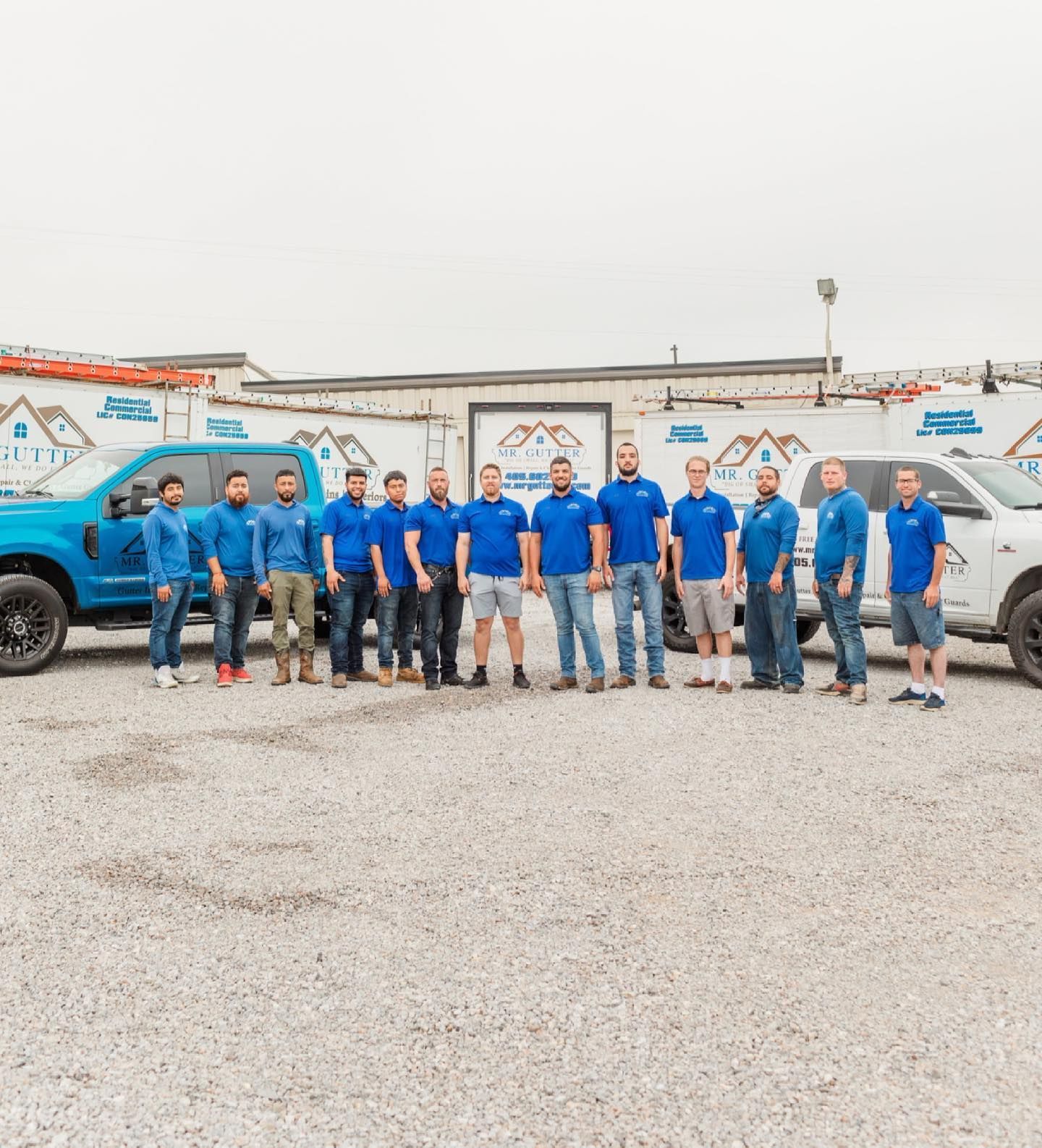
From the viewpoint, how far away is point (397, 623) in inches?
404

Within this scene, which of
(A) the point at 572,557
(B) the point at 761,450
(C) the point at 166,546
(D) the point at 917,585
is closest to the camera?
(D) the point at 917,585

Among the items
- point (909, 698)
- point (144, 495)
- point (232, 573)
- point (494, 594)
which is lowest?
point (909, 698)

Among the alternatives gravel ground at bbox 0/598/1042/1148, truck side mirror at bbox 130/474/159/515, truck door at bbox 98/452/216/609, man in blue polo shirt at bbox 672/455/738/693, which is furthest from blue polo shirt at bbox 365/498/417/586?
gravel ground at bbox 0/598/1042/1148

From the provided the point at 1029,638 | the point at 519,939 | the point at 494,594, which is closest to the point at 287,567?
the point at 494,594

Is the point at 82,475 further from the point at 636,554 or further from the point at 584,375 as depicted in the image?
the point at 584,375

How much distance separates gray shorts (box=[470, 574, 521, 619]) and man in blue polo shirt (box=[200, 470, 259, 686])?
2.01 m

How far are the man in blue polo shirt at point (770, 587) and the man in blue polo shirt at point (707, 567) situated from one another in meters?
0.16

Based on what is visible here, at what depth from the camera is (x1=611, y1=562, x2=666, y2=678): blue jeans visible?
375 inches

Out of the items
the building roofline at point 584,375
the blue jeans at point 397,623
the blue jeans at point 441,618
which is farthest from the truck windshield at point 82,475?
the building roofline at point 584,375

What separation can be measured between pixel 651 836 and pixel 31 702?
5.43 m

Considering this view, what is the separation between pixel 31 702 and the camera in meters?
8.61

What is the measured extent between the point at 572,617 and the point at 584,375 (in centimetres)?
1815

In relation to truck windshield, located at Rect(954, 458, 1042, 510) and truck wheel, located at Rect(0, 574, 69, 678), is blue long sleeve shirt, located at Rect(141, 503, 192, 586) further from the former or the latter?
truck windshield, located at Rect(954, 458, 1042, 510)

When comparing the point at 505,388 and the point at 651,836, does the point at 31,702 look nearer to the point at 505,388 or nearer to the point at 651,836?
the point at 651,836
